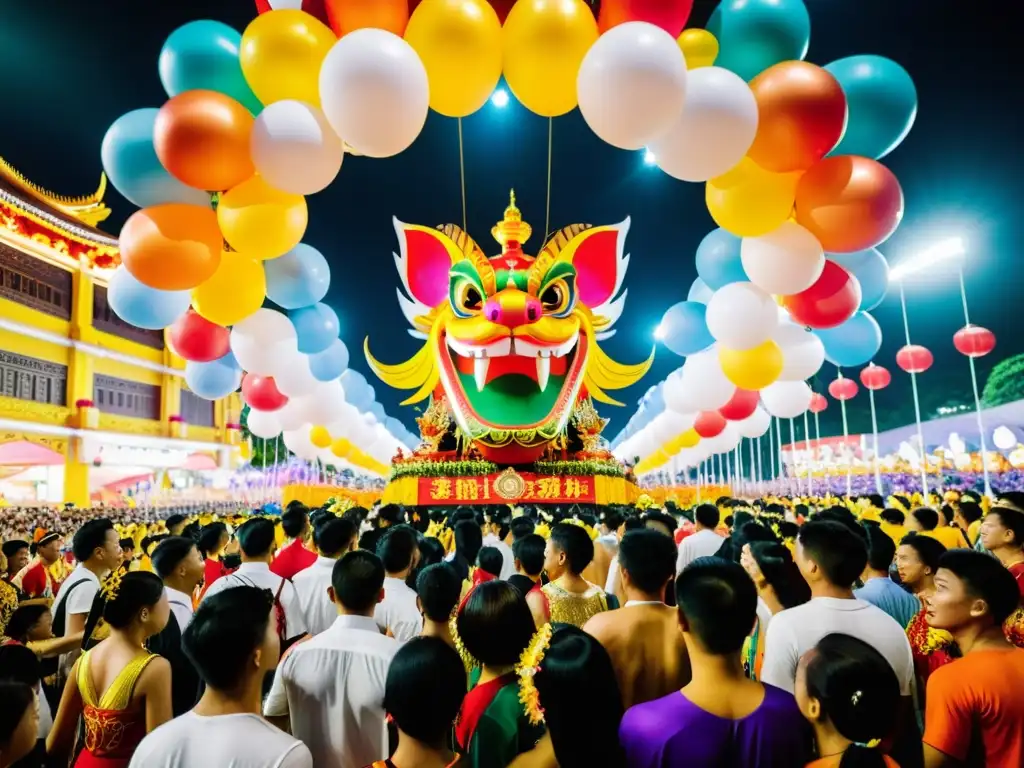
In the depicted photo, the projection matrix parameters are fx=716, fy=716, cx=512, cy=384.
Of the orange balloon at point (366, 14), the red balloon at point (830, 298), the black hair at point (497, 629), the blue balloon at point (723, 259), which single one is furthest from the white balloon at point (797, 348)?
the black hair at point (497, 629)

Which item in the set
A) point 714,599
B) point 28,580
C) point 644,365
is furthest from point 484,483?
point 714,599

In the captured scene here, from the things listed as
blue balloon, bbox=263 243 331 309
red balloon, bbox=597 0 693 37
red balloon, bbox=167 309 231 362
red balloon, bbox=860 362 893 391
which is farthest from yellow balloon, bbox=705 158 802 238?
red balloon, bbox=860 362 893 391

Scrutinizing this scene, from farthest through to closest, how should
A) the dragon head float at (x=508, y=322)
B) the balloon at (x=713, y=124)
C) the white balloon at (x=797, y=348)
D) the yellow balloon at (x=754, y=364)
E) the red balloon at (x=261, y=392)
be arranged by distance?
1. the dragon head float at (x=508, y=322)
2. the red balloon at (x=261, y=392)
3. the white balloon at (x=797, y=348)
4. the yellow balloon at (x=754, y=364)
5. the balloon at (x=713, y=124)

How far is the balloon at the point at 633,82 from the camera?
13.4ft

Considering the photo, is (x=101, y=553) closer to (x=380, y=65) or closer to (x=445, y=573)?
(x=445, y=573)

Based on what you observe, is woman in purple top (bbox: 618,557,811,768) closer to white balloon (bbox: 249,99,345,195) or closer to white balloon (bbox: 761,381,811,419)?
white balloon (bbox: 249,99,345,195)

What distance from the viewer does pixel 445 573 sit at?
2.55 m

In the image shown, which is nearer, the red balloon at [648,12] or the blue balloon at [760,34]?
the red balloon at [648,12]

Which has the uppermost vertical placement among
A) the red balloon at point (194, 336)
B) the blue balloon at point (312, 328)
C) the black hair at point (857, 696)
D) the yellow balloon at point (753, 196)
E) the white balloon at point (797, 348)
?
the yellow balloon at point (753, 196)

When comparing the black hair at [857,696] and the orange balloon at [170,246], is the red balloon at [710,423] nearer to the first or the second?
the orange balloon at [170,246]

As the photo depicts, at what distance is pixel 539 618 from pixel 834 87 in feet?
12.1

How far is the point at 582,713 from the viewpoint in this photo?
1479mm

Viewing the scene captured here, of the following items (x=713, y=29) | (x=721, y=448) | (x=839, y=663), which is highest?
(x=713, y=29)

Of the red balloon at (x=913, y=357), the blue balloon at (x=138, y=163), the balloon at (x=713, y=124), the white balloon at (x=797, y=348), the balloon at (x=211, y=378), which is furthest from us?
the red balloon at (x=913, y=357)
